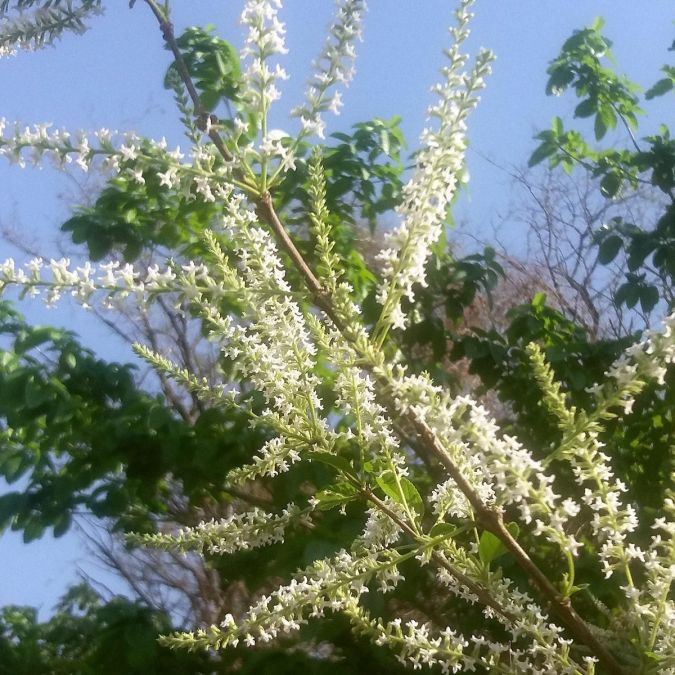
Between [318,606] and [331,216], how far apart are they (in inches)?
60.8

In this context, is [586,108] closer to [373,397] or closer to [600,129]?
[600,129]

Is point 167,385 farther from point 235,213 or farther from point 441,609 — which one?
point 235,213

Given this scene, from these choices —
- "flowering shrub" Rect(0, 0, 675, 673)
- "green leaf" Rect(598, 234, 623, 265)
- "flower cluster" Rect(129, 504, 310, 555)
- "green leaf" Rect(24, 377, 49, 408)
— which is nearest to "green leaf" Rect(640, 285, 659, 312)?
"green leaf" Rect(598, 234, 623, 265)

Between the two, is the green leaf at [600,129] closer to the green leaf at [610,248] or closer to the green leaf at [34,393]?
the green leaf at [610,248]

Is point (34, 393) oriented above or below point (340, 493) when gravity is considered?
above

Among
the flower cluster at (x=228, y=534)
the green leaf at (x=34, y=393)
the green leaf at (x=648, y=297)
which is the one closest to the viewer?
the flower cluster at (x=228, y=534)

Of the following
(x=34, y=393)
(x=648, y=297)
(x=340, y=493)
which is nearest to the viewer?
(x=340, y=493)

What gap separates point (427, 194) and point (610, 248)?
1811 mm

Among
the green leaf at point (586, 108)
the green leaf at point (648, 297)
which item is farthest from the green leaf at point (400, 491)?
the green leaf at point (586, 108)

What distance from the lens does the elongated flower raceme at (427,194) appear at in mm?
879

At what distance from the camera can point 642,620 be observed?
957 millimetres

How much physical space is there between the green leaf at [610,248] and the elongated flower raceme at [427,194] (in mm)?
1752

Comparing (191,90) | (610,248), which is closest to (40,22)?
(191,90)

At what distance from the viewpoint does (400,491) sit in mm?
991
